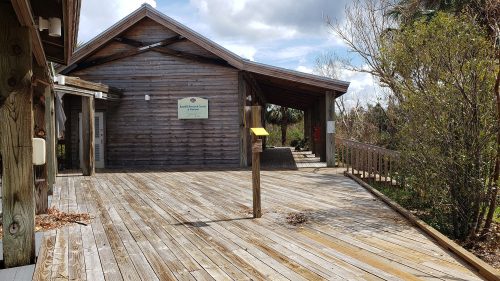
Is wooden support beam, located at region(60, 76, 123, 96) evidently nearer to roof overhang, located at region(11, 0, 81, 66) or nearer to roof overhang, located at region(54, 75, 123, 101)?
roof overhang, located at region(54, 75, 123, 101)

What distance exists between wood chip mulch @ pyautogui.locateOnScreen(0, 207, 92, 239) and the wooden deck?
19cm

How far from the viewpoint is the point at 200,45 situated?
12914 mm

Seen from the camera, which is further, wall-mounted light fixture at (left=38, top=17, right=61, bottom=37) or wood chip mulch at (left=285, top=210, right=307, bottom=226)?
wood chip mulch at (left=285, top=210, right=307, bottom=226)

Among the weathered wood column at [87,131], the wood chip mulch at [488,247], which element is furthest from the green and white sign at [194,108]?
the wood chip mulch at [488,247]

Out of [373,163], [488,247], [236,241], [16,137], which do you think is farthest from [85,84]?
[488,247]

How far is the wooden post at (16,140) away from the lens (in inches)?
142

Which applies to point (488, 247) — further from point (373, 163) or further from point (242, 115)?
point (242, 115)

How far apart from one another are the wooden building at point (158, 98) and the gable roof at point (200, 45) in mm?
31

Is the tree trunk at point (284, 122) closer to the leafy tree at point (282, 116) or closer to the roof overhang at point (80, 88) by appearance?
the leafy tree at point (282, 116)

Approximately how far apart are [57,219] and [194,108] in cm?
804

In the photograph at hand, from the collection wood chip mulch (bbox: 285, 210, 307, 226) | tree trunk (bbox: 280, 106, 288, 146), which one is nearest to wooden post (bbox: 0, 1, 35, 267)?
wood chip mulch (bbox: 285, 210, 307, 226)

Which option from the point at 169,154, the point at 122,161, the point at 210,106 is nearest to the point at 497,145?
the point at 210,106

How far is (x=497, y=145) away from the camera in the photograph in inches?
202

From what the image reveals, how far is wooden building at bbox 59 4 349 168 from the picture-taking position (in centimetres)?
1324
